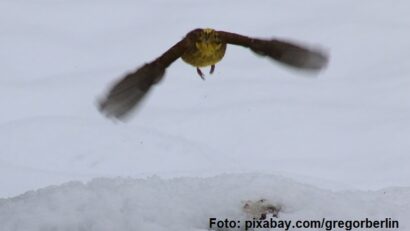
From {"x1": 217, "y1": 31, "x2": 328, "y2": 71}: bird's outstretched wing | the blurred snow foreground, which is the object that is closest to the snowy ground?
the blurred snow foreground

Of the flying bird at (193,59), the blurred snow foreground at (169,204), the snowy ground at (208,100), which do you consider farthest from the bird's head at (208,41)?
the snowy ground at (208,100)

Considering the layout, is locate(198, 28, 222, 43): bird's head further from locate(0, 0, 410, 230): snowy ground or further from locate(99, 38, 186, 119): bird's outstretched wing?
locate(0, 0, 410, 230): snowy ground

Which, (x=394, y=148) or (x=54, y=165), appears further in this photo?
(x=394, y=148)

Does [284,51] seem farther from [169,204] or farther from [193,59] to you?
[169,204]

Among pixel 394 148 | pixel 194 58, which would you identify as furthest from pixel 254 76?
pixel 194 58

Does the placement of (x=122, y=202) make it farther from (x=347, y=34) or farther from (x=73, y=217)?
(x=347, y=34)
